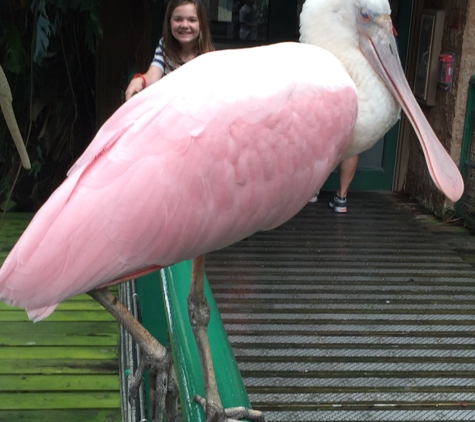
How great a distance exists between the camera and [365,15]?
7.02ft

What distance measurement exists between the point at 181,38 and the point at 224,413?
2425 mm

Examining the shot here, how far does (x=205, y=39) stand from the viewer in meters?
3.73

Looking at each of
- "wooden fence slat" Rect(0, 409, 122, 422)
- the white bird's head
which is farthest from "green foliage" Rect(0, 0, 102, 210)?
the white bird's head

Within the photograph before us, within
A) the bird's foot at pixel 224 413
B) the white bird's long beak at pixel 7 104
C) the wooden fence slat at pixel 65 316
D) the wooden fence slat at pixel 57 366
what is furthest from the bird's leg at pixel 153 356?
the wooden fence slat at pixel 65 316

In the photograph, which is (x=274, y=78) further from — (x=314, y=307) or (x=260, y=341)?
(x=314, y=307)

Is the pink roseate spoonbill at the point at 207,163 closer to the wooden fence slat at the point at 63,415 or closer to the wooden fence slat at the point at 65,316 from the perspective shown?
the wooden fence slat at the point at 63,415

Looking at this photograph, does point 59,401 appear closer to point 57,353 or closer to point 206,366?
point 57,353

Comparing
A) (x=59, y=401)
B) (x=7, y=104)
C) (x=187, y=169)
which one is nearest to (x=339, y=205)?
(x=59, y=401)

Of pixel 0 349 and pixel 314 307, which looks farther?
pixel 314 307

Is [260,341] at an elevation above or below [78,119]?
below

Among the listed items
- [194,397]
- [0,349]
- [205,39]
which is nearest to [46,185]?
[0,349]

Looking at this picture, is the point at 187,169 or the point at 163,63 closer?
the point at 187,169

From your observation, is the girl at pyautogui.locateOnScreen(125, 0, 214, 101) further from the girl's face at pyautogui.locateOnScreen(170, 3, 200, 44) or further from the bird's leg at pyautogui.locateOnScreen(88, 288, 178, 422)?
the bird's leg at pyautogui.locateOnScreen(88, 288, 178, 422)

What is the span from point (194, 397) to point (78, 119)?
4.73 metres
